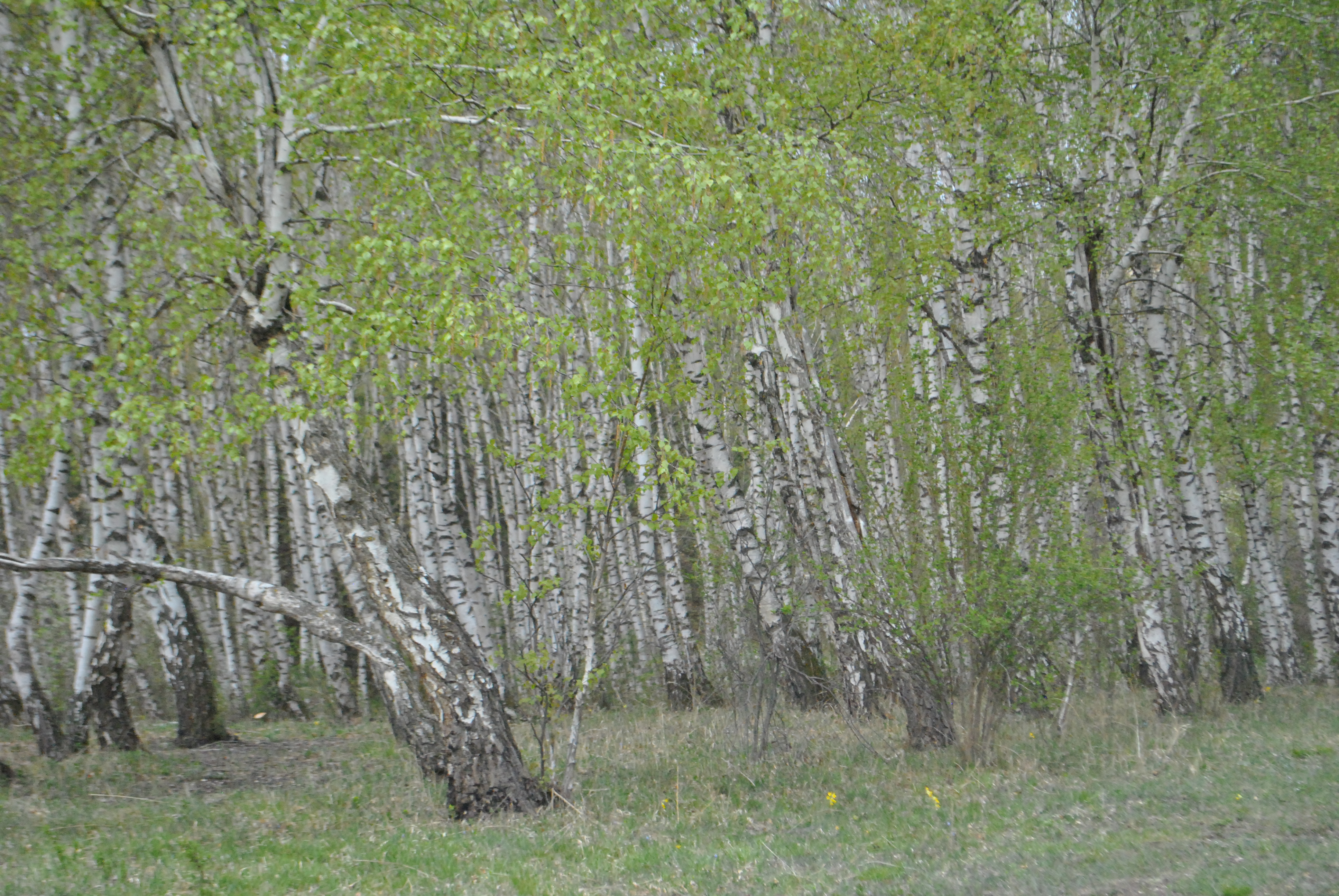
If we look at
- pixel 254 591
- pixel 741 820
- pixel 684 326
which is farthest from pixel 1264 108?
pixel 254 591

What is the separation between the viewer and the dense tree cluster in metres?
7.68

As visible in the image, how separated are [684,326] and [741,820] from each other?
3.92 metres

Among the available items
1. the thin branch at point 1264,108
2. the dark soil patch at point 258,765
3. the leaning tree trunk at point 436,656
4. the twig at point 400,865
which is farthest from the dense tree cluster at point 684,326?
the twig at point 400,865

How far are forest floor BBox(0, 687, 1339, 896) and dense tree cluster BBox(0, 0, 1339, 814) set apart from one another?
620 mm

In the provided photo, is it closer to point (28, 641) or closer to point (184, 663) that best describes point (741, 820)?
point (184, 663)

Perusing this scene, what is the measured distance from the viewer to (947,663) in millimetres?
8914

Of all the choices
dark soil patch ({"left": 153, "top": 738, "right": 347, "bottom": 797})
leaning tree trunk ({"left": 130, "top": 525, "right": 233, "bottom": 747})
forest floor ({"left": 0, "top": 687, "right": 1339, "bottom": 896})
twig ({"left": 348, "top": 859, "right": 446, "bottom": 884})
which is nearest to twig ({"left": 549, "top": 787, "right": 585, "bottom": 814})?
forest floor ({"left": 0, "top": 687, "right": 1339, "bottom": 896})

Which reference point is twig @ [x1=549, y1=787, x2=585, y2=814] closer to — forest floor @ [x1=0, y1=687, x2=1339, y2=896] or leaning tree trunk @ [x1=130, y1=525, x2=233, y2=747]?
forest floor @ [x1=0, y1=687, x2=1339, y2=896]

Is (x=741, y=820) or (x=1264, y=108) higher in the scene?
(x=1264, y=108)

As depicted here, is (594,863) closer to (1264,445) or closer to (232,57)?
(232,57)

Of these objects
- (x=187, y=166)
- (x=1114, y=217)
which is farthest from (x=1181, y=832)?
(x=187, y=166)

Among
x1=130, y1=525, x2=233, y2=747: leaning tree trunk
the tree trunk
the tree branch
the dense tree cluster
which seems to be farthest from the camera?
x1=130, y1=525, x2=233, y2=747: leaning tree trunk

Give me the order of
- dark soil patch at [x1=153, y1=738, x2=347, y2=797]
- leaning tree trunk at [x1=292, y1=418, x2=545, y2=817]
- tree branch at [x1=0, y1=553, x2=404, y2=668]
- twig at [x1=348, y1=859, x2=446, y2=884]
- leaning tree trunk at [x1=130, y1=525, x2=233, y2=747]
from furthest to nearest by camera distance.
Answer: leaning tree trunk at [x1=130, y1=525, x2=233, y2=747] < dark soil patch at [x1=153, y1=738, x2=347, y2=797] < tree branch at [x1=0, y1=553, x2=404, y2=668] < leaning tree trunk at [x1=292, y1=418, x2=545, y2=817] < twig at [x1=348, y1=859, x2=446, y2=884]

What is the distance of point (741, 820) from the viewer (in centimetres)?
743
